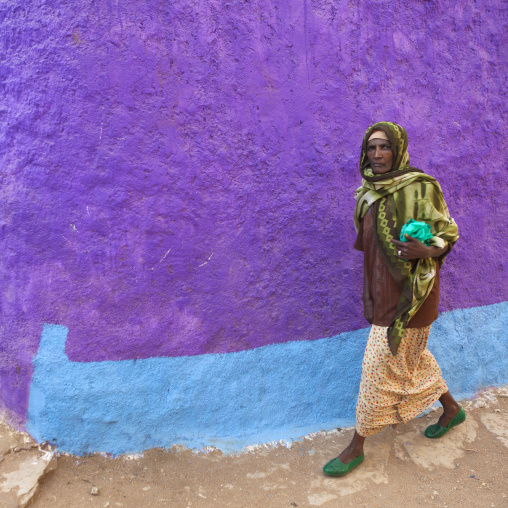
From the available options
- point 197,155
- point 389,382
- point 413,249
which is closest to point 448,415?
point 389,382

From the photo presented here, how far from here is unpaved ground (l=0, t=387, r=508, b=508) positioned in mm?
2354

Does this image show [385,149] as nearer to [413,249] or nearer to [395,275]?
[413,249]

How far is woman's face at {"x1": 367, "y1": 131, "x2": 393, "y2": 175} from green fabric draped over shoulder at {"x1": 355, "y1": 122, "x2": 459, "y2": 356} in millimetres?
23

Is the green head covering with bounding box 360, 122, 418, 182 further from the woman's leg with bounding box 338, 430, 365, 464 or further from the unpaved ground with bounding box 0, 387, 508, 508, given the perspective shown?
the unpaved ground with bounding box 0, 387, 508, 508

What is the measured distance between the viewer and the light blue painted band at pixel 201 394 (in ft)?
8.14

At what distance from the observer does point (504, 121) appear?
3160mm

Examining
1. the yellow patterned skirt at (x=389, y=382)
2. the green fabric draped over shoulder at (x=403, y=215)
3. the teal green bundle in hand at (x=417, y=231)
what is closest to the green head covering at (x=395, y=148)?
the green fabric draped over shoulder at (x=403, y=215)

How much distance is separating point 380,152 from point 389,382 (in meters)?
1.19

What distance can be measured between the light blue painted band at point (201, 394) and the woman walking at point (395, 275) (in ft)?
1.33

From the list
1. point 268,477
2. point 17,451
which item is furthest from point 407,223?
point 17,451

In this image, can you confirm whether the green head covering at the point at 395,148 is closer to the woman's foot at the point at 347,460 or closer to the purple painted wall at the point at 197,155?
the purple painted wall at the point at 197,155

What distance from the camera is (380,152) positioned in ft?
7.53

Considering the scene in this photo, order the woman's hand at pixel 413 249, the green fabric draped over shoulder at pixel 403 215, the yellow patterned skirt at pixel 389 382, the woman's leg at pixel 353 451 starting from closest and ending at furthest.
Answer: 1. the woman's hand at pixel 413 249
2. the green fabric draped over shoulder at pixel 403 215
3. the yellow patterned skirt at pixel 389 382
4. the woman's leg at pixel 353 451

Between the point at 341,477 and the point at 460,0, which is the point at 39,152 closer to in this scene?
the point at 341,477
